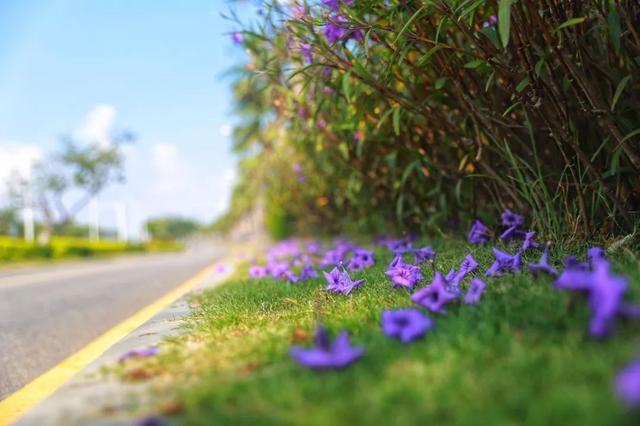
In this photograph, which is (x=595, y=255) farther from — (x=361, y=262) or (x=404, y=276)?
(x=361, y=262)

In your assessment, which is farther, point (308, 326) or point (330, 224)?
point (330, 224)

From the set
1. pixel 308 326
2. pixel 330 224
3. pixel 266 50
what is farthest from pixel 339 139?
pixel 330 224

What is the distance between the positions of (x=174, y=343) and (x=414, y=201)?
12.1 ft

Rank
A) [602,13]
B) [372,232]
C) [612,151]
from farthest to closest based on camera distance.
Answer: [372,232] < [612,151] < [602,13]

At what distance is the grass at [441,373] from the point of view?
3.51 ft

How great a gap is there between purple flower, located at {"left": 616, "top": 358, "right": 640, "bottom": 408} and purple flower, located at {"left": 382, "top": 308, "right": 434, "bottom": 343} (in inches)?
23.5

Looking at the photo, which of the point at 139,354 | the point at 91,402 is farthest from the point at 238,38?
the point at 91,402

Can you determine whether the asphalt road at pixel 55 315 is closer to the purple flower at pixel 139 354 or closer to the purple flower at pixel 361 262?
the purple flower at pixel 139 354

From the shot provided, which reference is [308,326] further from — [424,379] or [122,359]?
[424,379]

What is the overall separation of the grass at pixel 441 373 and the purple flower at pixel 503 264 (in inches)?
16.3

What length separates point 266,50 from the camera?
4.29m

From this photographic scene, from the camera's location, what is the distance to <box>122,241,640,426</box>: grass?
42.1 inches

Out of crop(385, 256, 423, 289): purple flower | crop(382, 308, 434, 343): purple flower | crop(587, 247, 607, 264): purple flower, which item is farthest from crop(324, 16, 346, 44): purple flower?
crop(382, 308, 434, 343): purple flower

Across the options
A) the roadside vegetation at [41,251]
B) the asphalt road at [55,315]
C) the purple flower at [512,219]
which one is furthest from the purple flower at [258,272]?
the roadside vegetation at [41,251]
